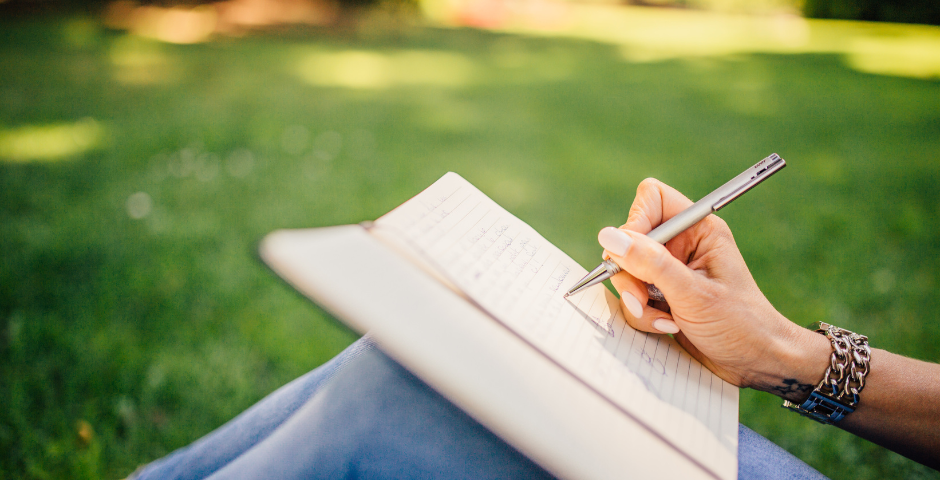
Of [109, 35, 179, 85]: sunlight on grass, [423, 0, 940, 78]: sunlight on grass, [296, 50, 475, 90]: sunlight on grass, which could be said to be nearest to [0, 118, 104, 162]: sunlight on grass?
[109, 35, 179, 85]: sunlight on grass

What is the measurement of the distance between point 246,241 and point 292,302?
0.55 m

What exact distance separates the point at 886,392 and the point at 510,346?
0.72 m

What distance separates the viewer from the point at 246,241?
2383mm

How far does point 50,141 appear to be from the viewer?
319 cm

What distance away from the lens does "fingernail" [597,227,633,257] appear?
81cm

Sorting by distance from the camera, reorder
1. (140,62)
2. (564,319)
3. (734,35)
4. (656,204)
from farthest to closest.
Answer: (734,35)
(140,62)
(656,204)
(564,319)

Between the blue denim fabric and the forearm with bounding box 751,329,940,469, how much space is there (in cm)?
15

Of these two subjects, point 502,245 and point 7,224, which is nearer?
point 502,245

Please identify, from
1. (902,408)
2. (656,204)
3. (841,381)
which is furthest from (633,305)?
(902,408)

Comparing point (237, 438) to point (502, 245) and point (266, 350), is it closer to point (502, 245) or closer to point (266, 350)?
point (502, 245)

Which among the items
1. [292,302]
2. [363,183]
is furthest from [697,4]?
[292,302]

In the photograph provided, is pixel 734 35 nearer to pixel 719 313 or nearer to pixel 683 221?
pixel 683 221

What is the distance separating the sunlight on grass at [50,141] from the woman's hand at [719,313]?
3.63 m

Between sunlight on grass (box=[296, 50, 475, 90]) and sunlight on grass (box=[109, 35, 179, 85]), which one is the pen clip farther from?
sunlight on grass (box=[109, 35, 179, 85])
